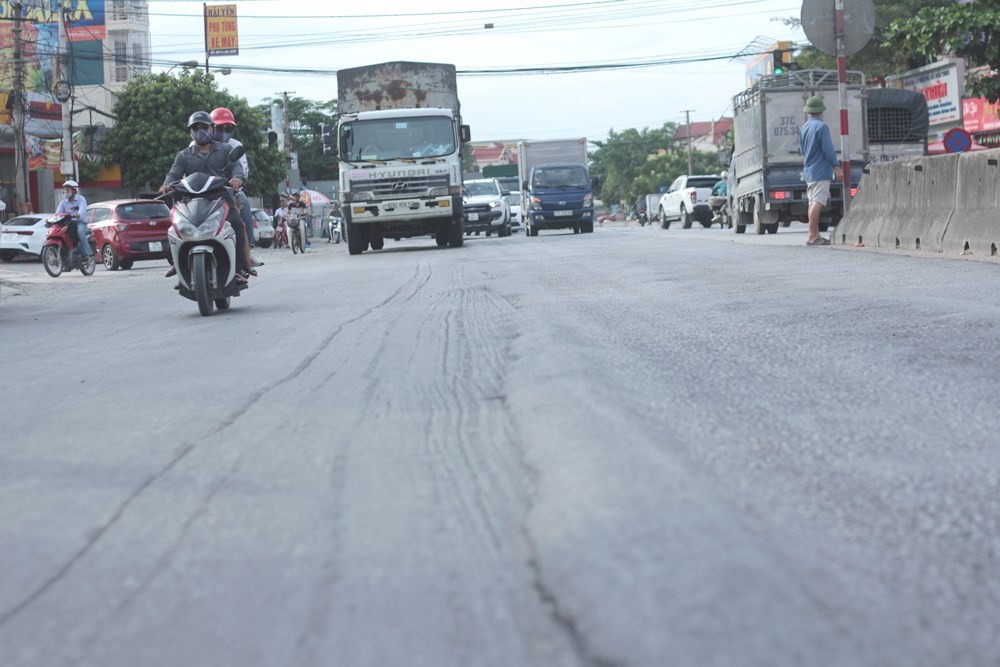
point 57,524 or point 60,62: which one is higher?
point 60,62

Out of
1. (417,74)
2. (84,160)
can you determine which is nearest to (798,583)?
(417,74)

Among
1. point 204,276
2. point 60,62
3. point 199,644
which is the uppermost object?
point 60,62

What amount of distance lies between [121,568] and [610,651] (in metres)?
1.35

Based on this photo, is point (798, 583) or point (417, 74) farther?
point (417, 74)

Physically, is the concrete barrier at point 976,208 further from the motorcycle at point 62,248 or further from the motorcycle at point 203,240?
the motorcycle at point 62,248

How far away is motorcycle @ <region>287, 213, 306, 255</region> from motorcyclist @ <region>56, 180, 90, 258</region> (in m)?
12.1

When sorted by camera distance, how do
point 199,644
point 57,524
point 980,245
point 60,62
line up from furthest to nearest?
point 60,62
point 980,245
point 57,524
point 199,644

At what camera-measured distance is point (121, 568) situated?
10.1 ft

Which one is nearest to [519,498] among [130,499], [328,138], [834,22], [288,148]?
[130,499]

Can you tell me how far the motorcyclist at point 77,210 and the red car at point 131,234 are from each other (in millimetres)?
2740

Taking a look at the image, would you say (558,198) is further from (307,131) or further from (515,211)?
(307,131)

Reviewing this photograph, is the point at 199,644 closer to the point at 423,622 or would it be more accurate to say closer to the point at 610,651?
the point at 423,622

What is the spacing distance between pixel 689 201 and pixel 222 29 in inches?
1668

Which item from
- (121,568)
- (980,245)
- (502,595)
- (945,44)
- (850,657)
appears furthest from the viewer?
(945,44)
